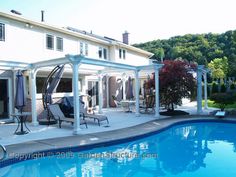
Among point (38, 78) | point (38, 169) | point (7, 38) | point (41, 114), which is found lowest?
point (38, 169)

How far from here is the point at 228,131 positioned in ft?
45.4

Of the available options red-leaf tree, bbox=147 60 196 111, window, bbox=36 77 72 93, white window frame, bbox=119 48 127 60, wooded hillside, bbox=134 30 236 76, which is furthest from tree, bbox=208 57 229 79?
window, bbox=36 77 72 93

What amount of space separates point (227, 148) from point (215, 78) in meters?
44.2

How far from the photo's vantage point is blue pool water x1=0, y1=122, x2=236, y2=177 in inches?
302

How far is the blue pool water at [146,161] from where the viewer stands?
768 centimetres

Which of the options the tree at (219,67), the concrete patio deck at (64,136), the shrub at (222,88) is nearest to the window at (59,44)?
the concrete patio deck at (64,136)

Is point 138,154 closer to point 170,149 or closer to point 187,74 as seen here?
point 170,149

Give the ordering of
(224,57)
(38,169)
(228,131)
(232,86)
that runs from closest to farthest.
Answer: (38,169) → (228,131) → (232,86) → (224,57)

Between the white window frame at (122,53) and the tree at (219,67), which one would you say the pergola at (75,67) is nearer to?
the white window frame at (122,53)

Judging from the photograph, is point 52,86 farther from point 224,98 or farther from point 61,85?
point 224,98

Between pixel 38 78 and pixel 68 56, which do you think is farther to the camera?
pixel 38 78

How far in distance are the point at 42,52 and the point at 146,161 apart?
12.0 meters

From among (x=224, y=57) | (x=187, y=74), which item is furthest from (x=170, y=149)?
(x=224, y=57)

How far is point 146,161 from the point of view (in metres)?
8.79
